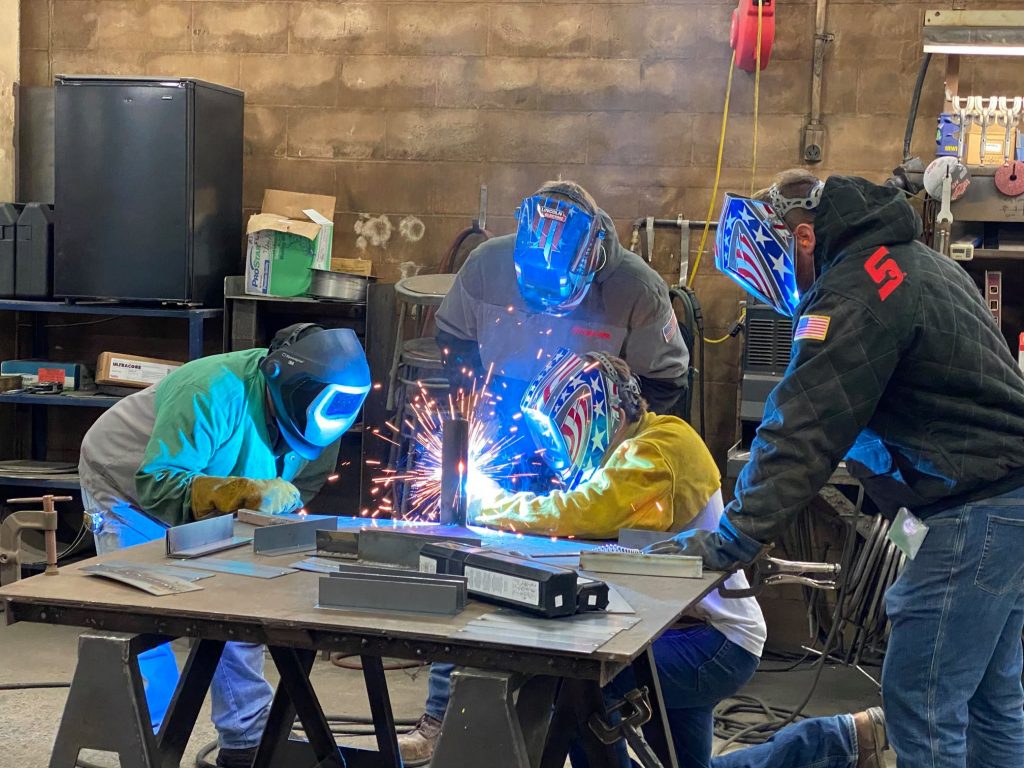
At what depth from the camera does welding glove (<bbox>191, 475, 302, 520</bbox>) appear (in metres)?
3.00

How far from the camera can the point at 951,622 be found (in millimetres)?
2404

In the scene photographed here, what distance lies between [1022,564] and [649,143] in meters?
3.16

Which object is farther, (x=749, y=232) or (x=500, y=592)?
(x=749, y=232)

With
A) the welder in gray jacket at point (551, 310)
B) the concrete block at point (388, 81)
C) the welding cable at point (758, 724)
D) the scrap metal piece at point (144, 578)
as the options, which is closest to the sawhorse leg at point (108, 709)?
the scrap metal piece at point (144, 578)

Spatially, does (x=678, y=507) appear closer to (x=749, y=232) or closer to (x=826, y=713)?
(x=749, y=232)

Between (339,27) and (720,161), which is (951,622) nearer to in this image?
(720,161)

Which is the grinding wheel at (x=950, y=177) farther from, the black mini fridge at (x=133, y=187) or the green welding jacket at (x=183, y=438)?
the black mini fridge at (x=133, y=187)

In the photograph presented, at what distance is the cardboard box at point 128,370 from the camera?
5129 millimetres

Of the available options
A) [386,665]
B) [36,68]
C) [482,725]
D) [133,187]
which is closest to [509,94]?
[133,187]

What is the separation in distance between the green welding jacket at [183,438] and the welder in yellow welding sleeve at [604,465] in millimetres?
652

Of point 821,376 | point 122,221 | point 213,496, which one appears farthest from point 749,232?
point 122,221

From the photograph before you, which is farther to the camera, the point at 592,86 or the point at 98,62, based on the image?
the point at 98,62

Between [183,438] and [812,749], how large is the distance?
1.69 meters

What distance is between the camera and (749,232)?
106 inches
